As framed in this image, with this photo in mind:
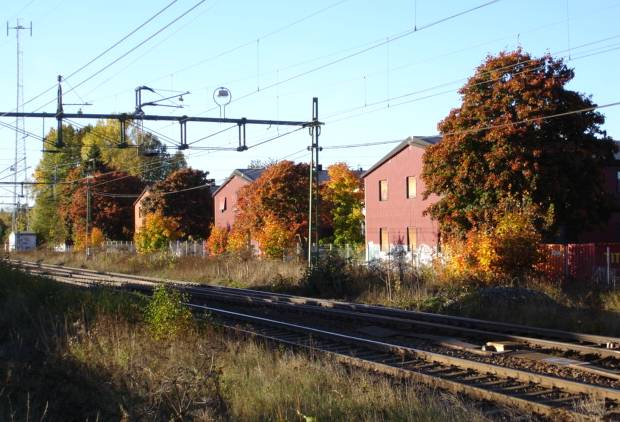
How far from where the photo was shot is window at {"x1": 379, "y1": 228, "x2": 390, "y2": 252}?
43.7 metres

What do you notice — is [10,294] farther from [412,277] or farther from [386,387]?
[412,277]

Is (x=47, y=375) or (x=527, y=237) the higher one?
(x=527, y=237)

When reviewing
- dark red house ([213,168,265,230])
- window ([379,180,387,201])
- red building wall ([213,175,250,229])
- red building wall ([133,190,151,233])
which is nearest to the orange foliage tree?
dark red house ([213,168,265,230])

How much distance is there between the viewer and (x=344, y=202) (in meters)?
52.1

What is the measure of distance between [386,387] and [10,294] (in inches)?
444

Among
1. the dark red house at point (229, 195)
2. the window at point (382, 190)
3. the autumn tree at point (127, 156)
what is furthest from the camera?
the autumn tree at point (127, 156)

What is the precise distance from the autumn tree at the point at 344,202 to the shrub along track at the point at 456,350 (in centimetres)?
2923

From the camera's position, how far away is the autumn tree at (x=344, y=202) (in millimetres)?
51188

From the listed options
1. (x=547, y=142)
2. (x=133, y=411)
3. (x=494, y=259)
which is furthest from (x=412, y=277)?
(x=133, y=411)

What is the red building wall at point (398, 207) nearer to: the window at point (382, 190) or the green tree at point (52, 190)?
the window at point (382, 190)

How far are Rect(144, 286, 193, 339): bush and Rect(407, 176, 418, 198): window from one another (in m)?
29.9

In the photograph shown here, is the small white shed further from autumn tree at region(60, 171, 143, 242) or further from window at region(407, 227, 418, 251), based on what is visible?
window at region(407, 227, 418, 251)

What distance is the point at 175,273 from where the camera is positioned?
130ft

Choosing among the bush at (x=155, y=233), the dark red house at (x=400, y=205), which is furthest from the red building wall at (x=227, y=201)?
the dark red house at (x=400, y=205)
